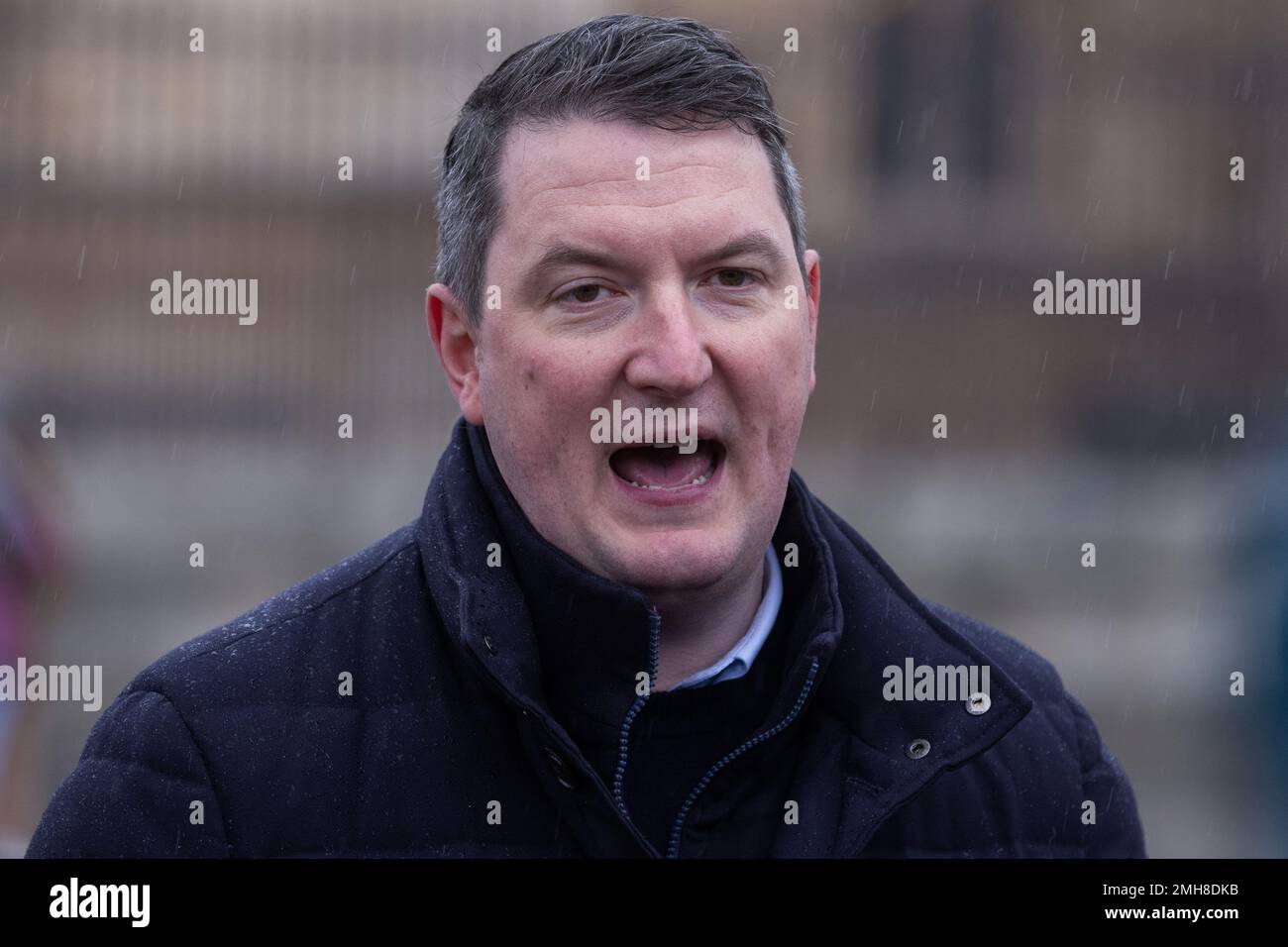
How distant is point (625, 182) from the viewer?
94.9 inches

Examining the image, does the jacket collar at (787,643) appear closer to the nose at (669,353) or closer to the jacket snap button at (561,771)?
the jacket snap button at (561,771)

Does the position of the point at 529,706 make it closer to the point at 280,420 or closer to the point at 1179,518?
the point at 280,420

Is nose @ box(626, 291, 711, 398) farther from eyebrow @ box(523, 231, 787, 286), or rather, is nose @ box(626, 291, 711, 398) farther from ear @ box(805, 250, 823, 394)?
ear @ box(805, 250, 823, 394)

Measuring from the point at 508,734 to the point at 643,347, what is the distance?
2.10ft

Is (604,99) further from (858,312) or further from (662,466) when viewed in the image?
(858,312)

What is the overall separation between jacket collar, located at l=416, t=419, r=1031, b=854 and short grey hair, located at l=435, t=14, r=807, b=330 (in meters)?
0.36

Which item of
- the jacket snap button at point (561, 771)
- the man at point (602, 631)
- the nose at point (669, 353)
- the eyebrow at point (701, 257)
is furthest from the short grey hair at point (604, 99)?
the jacket snap button at point (561, 771)

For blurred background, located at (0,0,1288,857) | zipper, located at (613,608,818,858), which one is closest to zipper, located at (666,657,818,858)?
zipper, located at (613,608,818,858)

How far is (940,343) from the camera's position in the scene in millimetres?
10211

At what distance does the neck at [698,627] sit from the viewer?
8.14 ft

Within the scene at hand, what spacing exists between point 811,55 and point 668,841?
850cm

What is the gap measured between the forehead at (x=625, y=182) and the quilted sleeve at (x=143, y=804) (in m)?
0.96

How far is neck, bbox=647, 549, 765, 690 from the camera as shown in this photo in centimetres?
248

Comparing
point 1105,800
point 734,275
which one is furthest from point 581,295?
point 1105,800
